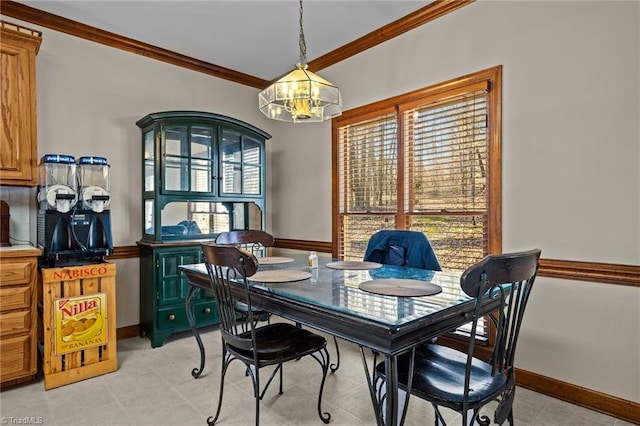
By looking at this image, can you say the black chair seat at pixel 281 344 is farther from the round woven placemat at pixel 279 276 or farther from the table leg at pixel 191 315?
the table leg at pixel 191 315

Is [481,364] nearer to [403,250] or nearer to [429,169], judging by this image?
[403,250]

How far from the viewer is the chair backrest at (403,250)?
2.57m

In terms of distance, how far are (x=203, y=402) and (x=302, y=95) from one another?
2012mm

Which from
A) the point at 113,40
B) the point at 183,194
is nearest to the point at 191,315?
the point at 183,194

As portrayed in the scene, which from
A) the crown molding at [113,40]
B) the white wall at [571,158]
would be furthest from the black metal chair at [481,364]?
the crown molding at [113,40]

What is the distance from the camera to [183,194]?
3488mm

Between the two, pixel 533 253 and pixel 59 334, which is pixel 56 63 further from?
pixel 533 253

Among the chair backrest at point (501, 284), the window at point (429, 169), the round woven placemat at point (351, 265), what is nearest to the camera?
the chair backrest at point (501, 284)

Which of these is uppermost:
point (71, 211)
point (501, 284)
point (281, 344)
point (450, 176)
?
point (450, 176)

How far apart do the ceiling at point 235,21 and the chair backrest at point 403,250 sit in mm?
1888

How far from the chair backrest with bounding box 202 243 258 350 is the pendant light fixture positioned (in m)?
1.02

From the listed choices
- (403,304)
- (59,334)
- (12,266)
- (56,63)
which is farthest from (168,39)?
(403,304)

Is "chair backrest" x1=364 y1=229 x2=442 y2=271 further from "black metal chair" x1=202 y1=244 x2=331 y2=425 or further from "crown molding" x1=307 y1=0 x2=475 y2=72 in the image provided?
"crown molding" x1=307 y1=0 x2=475 y2=72

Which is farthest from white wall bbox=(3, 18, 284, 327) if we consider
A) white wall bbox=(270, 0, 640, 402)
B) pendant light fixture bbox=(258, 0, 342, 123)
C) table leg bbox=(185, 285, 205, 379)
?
white wall bbox=(270, 0, 640, 402)
